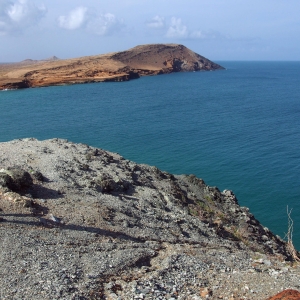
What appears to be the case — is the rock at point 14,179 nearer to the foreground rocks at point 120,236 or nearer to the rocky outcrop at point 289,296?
the foreground rocks at point 120,236

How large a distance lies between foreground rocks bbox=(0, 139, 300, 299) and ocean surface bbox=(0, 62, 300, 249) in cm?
688

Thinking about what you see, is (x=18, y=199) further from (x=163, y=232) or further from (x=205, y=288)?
(x=205, y=288)

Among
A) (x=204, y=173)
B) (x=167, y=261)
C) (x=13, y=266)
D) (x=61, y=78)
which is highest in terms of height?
(x=61, y=78)

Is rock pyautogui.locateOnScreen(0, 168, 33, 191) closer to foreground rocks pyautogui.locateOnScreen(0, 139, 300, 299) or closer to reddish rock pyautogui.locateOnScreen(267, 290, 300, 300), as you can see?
foreground rocks pyautogui.locateOnScreen(0, 139, 300, 299)

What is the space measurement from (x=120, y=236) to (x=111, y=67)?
351 feet

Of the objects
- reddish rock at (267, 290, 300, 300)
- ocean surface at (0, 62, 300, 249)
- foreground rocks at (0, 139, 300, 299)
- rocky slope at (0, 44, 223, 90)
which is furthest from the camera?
rocky slope at (0, 44, 223, 90)

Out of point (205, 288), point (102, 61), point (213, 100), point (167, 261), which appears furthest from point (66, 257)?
point (102, 61)

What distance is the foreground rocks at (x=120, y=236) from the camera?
9.34m

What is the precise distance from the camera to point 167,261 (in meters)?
11.3

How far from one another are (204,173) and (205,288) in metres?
21.3

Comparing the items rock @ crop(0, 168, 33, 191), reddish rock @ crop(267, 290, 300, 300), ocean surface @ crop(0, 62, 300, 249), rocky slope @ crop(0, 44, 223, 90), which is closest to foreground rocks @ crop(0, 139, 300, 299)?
rock @ crop(0, 168, 33, 191)

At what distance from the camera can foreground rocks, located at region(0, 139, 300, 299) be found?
30.7ft

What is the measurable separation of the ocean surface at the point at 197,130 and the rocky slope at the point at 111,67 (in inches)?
605

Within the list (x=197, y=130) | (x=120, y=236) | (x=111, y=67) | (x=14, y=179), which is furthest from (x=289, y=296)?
(x=111, y=67)
